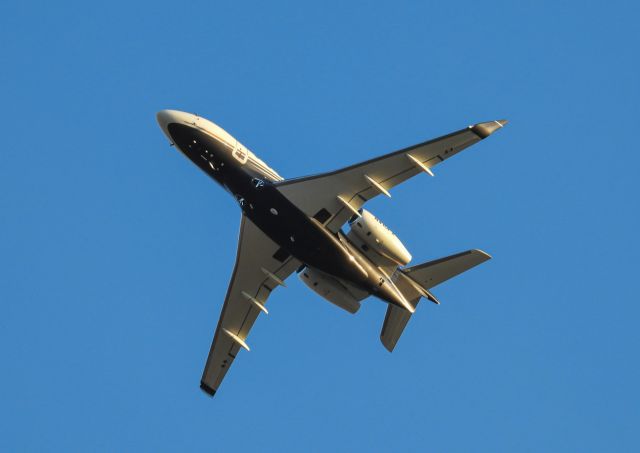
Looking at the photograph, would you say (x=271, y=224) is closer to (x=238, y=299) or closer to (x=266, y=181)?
(x=266, y=181)

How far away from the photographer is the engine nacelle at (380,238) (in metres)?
41.4

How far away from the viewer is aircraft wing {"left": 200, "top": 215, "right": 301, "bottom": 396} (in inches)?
1784

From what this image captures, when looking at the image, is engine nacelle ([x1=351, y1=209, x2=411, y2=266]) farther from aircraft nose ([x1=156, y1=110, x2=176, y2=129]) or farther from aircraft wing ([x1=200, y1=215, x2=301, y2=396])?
aircraft nose ([x1=156, y1=110, x2=176, y2=129])

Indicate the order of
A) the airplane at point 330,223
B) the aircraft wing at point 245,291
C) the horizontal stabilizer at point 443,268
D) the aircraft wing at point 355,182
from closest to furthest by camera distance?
the aircraft wing at point 355,182 → the airplane at point 330,223 → the horizontal stabilizer at point 443,268 → the aircraft wing at point 245,291

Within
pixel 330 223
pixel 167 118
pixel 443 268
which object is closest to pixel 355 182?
pixel 330 223

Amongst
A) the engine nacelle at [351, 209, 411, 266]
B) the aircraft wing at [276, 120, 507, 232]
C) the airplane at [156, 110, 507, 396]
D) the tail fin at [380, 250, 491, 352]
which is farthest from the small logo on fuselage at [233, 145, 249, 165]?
the tail fin at [380, 250, 491, 352]

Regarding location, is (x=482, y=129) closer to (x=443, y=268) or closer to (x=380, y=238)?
(x=380, y=238)

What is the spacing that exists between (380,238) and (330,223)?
233cm

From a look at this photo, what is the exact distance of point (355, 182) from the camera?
135ft

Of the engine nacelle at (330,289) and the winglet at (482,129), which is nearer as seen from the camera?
the winglet at (482,129)

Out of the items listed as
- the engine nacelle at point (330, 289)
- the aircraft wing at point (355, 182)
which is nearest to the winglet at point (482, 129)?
the aircraft wing at point (355, 182)

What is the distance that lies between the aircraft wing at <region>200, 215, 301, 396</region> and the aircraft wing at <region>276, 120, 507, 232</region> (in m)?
4.22

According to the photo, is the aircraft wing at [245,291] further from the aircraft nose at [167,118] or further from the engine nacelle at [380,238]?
the aircraft nose at [167,118]

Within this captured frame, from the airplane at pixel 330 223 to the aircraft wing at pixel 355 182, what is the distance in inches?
1.7
